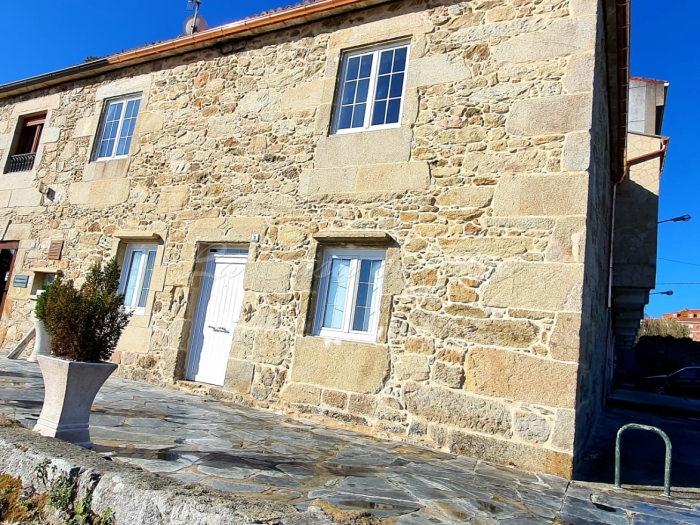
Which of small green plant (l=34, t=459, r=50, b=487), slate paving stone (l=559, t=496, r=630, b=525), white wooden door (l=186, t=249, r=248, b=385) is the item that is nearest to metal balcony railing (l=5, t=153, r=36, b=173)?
white wooden door (l=186, t=249, r=248, b=385)

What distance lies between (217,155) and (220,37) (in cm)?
192

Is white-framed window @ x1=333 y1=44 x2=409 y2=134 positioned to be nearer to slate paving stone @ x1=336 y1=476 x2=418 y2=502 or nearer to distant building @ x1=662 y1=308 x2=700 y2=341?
slate paving stone @ x1=336 y1=476 x2=418 y2=502

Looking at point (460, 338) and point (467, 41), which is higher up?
point (467, 41)

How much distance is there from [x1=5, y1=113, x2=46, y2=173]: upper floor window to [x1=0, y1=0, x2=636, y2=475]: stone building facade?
2.16 meters

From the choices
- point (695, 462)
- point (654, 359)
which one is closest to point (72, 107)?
point (695, 462)

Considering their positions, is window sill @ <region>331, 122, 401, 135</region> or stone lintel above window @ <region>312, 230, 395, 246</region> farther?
window sill @ <region>331, 122, 401, 135</region>

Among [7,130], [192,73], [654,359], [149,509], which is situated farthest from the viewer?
[654,359]

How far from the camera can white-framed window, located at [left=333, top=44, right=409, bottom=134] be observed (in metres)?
5.87

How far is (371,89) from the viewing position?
238 inches

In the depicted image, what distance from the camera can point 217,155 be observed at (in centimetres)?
690

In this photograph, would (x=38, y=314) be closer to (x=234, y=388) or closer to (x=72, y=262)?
(x=234, y=388)

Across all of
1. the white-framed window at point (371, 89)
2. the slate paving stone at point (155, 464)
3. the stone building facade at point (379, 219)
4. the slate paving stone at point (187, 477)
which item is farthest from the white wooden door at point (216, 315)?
the slate paving stone at point (187, 477)

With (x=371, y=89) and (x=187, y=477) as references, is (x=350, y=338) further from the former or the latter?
(x=371, y=89)

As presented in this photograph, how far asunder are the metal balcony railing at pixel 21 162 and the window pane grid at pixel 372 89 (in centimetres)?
694
